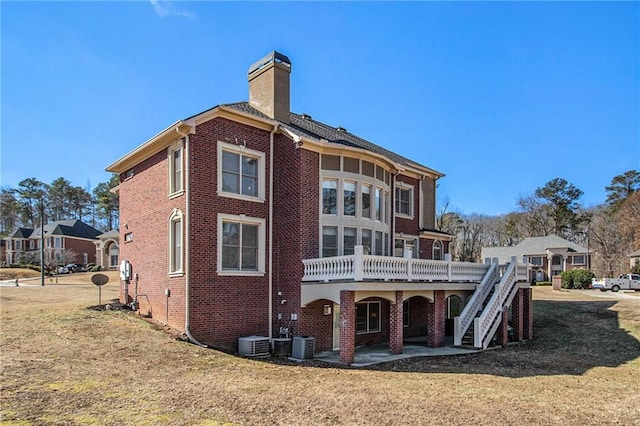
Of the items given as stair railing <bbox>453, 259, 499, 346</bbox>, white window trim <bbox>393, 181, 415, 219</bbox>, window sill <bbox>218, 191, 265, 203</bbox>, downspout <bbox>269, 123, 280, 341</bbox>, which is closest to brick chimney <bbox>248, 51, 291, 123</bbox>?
downspout <bbox>269, 123, 280, 341</bbox>

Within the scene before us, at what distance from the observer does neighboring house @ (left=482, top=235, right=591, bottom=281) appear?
5362 centimetres

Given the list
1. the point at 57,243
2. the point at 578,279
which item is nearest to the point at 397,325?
the point at 578,279

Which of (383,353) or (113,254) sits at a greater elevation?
(113,254)

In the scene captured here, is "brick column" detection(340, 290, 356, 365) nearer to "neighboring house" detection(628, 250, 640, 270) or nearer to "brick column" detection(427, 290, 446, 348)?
"brick column" detection(427, 290, 446, 348)

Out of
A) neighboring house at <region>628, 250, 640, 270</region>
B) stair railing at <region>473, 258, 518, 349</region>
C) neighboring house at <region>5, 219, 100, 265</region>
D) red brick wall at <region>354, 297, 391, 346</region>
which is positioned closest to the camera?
stair railing at <region>473, 258, 518, 349</region>

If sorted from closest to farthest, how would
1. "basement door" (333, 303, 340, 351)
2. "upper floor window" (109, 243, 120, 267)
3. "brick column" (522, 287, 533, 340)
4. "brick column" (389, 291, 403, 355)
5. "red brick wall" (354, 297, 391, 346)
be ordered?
"brick column" (389, 291, 403, 355), "basement door" (333, 303, 340, 351), "red brick wall" (354, 297, 391, 346), "brick column" (522, 287, 533, 340), "upper floor window" (109, 243, 120, 267)

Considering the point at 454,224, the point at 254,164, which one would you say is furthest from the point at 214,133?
→ the point at 454,224

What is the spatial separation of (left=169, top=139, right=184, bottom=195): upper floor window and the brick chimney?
3919 millimetres

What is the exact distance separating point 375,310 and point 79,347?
37.0 feet

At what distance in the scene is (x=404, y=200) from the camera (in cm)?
2214

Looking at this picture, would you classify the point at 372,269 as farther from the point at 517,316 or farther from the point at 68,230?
the point at 68,230

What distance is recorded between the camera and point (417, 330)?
21.8 meters

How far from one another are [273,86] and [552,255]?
1915 inches

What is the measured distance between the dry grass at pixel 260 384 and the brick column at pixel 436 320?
2.19 metres
